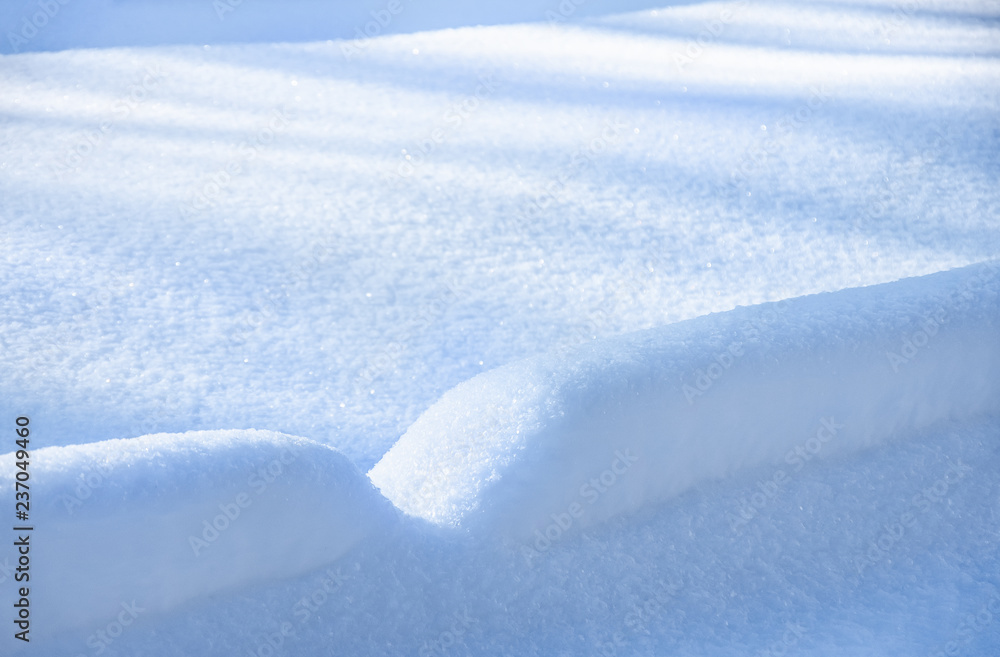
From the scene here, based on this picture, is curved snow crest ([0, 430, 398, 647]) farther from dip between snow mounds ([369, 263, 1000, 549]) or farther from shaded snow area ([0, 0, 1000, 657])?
dip between snow mounds ([369, 263, 1000, 549])

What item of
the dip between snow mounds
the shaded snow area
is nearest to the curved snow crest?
the shaded snow area

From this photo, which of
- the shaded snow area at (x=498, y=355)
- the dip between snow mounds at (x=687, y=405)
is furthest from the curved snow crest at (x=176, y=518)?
the dip between snow mounds at (x=687, y=405)

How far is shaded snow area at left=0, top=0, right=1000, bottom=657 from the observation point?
27.1 inches

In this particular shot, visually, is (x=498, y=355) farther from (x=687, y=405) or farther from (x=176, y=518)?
(x=176, y=518)

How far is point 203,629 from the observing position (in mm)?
656

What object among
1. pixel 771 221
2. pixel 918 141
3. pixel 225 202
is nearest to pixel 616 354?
pixel 771 221

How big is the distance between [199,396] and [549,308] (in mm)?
455

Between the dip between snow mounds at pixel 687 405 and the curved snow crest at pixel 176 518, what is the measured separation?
109 mm

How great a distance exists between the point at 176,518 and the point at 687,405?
0.45m

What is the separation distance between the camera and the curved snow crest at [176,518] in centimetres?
62

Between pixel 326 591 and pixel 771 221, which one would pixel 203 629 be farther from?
pixel 771 221

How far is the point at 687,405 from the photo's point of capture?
0.81m

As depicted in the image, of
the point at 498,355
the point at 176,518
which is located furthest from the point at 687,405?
the point at 176,518

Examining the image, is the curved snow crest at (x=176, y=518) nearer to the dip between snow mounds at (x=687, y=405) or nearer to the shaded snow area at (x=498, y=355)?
the shaded snow area at (x=498, y=355)
